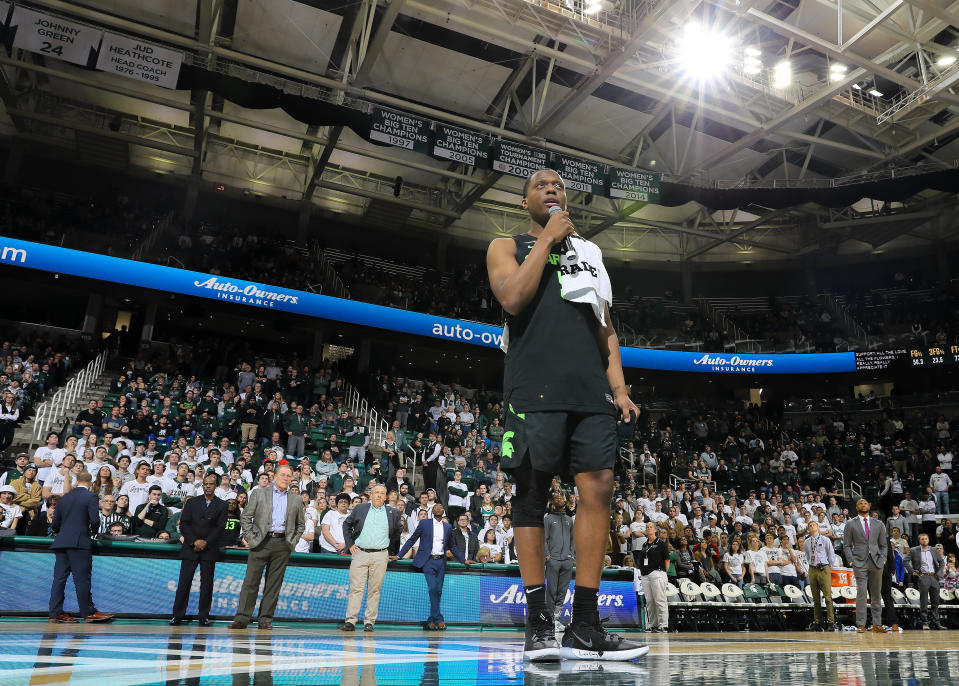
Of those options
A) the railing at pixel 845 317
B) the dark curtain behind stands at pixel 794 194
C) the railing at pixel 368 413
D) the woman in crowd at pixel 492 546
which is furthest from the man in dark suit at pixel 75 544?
the railing at pixel 845 317

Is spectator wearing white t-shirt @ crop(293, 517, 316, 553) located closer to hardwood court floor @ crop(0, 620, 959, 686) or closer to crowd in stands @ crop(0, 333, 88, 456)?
crowd in stands @ crop(0, 333, 88, 456)

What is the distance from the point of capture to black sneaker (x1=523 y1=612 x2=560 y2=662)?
2.01m

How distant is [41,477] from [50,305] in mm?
12482

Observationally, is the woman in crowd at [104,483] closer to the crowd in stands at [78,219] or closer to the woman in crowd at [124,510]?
the woman in crowd at [124,510]

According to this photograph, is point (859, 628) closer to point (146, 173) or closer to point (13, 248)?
point (13, 248)

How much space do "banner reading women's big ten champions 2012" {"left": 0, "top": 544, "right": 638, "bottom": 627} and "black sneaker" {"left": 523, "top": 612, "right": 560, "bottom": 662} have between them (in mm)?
5914

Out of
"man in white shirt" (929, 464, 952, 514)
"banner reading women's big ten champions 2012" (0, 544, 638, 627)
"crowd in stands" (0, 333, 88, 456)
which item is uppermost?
"crowd in stands" (0, 333, 88, 456)

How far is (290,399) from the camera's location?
1634 cm

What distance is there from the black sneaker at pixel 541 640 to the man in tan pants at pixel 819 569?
28.7 ft

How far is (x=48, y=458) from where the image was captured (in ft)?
32.4

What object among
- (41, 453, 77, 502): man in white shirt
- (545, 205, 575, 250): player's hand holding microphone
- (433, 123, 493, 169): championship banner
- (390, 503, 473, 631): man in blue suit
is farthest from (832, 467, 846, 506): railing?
(545, 205, 575, 250): player's hand holding microphone

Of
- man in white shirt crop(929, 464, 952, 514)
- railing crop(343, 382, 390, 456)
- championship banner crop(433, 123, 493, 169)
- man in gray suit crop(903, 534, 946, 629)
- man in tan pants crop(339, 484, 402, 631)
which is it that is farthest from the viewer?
railing crop(343, 382, 390, 456)

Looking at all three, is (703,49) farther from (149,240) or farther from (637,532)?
(149,240)

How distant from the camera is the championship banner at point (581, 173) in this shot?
654 inches
